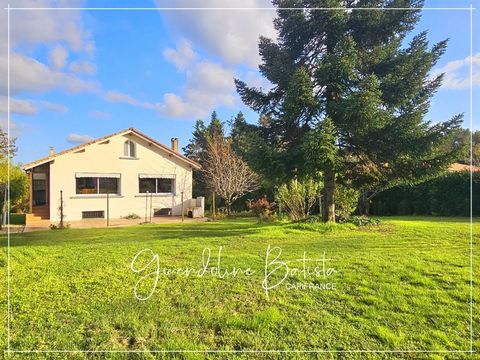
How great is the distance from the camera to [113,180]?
18156mm

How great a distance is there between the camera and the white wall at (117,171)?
54.2ft

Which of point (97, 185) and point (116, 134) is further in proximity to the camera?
point (116, 134)

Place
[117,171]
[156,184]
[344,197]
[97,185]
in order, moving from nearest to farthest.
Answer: [344,197], [97,185], [117,171], [156,184]

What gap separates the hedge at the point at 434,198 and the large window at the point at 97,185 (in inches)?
654

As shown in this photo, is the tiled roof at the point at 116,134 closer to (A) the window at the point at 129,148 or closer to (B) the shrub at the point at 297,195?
(A) the window at the point at 129,148

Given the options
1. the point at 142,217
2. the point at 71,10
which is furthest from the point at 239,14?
the point at 142,217

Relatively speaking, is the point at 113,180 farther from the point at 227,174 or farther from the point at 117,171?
the point at 227,174

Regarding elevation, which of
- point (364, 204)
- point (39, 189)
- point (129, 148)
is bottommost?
point (364, 204)

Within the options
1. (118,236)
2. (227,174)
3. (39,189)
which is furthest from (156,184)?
(118,236)

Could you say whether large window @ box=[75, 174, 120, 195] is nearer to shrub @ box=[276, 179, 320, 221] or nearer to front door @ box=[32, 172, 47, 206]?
front door @ box=[32, 172, 47, 206]

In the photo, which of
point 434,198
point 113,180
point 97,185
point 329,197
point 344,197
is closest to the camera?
point 329,197

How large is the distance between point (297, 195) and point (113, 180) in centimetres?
1151

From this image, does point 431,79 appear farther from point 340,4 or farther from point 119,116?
point 119,116

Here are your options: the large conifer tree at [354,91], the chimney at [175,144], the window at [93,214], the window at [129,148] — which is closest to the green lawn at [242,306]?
the large conifer tree at [354,91]
